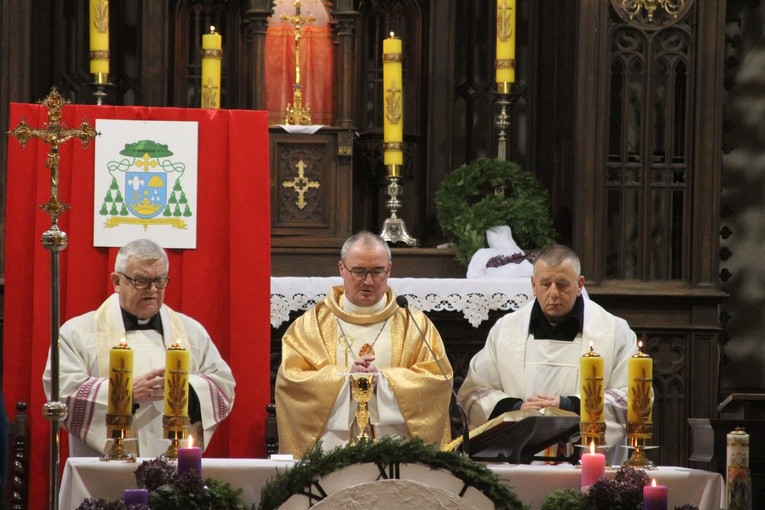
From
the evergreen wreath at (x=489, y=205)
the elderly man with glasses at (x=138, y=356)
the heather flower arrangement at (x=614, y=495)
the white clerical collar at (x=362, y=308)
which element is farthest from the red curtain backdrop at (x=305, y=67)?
the heather flower arrangement at (x=614, y=495)

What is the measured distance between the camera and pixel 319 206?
9.20 metres

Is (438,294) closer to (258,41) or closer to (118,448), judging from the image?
(258,41)

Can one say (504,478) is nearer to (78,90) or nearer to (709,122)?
(709,122)

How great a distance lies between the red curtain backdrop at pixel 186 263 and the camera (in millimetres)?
7211

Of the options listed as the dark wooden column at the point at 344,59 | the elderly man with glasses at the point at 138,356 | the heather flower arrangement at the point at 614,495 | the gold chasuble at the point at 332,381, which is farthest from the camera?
the dark wooden column at the point at 344,59

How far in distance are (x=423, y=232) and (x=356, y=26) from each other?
51.7 inches

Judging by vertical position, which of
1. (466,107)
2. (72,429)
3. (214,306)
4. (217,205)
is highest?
(466,107)

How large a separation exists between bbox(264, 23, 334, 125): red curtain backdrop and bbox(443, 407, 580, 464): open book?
4.23 m

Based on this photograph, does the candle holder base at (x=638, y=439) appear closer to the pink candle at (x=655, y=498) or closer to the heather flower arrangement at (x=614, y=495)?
the heather flower arrangement at (x=614, y=495)

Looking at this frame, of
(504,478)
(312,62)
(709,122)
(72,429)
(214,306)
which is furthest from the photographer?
(312,62)

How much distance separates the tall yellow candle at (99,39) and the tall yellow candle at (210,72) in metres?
0.58

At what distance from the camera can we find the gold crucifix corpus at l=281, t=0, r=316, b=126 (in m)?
9.54

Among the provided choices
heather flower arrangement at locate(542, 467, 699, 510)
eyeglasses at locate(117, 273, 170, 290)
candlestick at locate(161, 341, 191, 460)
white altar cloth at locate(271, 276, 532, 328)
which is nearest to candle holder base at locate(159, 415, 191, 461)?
candlestick at locate(161, 341, 191, 460)

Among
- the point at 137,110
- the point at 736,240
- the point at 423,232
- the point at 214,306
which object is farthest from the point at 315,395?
the point at 736,240
